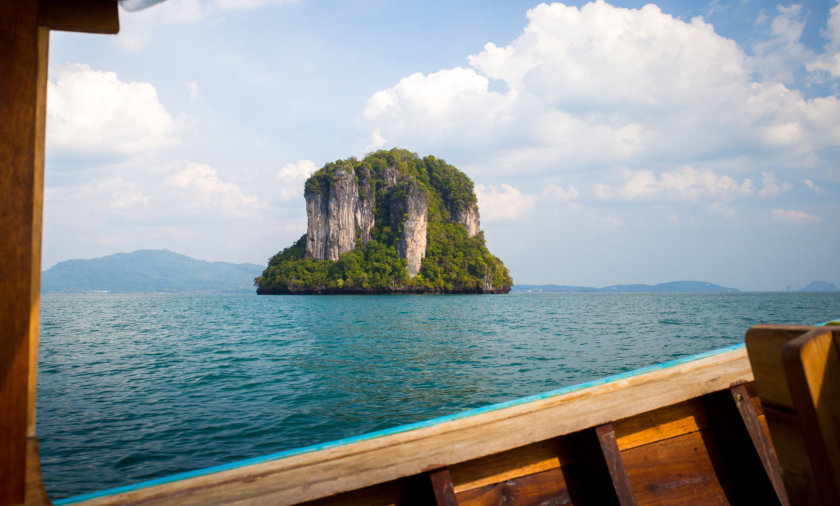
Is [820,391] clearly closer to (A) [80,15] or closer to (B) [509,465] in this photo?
(B) [509,465]

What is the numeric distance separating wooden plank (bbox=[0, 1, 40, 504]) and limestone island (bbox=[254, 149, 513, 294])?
8316cm

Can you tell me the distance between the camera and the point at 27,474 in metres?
1.00

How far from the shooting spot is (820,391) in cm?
65

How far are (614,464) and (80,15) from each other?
7.10ft

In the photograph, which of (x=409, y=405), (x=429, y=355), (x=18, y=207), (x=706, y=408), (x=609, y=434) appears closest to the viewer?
(x=18, y=207)

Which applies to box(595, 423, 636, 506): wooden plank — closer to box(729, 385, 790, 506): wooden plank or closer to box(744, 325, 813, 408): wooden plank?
box(729, 385, 790, 506): wooden plank

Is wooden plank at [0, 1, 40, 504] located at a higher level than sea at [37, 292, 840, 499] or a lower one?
higher

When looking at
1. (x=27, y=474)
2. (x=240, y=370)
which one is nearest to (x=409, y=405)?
(x=240, y=370)

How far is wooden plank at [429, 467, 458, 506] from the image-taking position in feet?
4.81

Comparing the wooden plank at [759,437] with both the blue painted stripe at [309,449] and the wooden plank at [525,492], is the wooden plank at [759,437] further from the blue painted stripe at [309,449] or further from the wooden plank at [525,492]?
the wooden plank at [525,492]

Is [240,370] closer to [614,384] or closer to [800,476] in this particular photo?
[614,384]

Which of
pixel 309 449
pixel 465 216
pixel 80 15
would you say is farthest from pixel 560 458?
pixel 465 216

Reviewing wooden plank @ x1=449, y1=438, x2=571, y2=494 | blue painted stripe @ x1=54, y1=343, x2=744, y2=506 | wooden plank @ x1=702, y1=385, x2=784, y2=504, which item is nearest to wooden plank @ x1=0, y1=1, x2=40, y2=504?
blue painted stripe @ x1=54, y1=343, x2=744, y2=506

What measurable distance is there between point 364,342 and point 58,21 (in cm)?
1864
